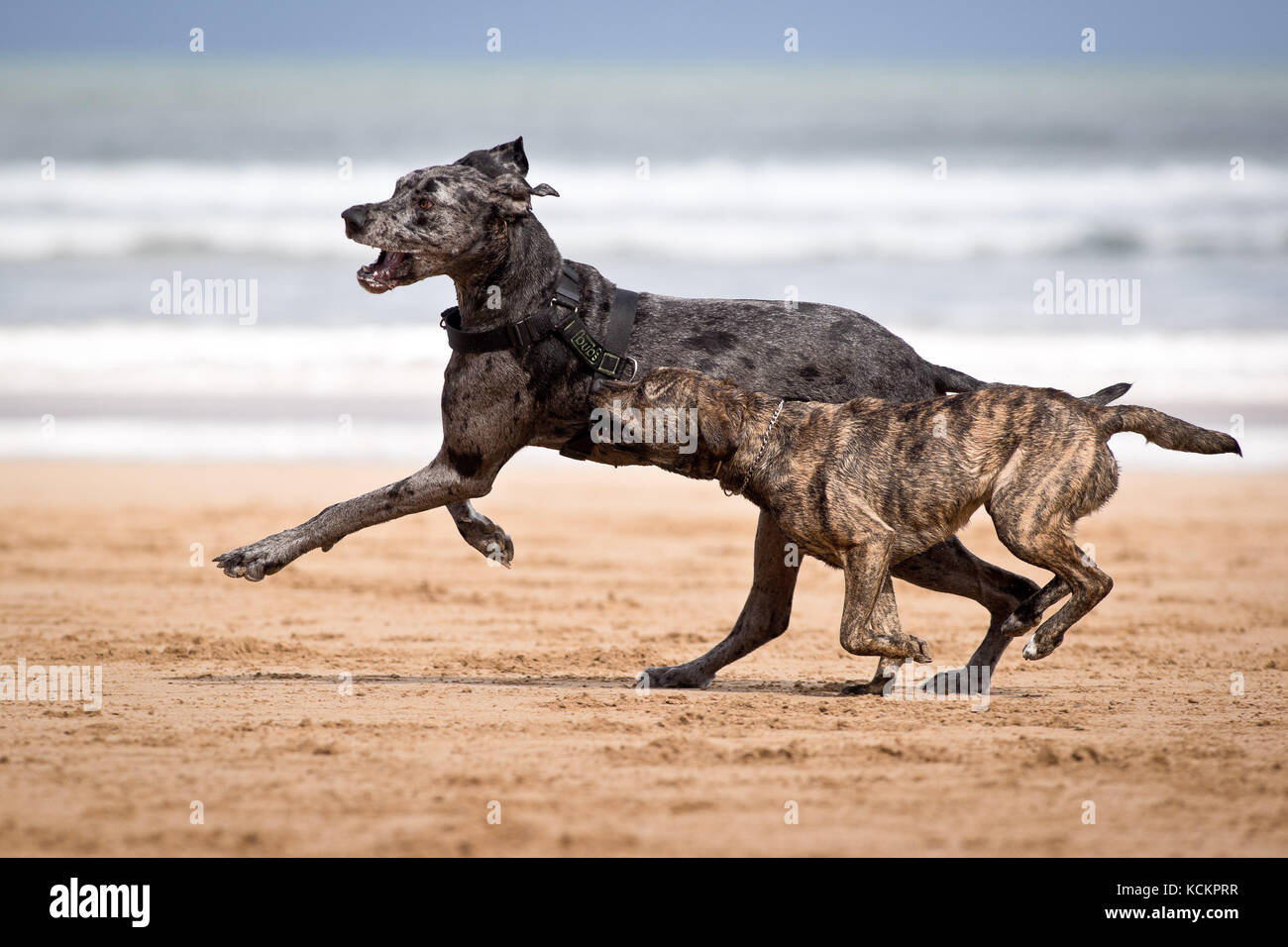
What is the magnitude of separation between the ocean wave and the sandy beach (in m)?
16.4

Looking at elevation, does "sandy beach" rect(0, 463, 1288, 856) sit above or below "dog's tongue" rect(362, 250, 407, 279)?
below

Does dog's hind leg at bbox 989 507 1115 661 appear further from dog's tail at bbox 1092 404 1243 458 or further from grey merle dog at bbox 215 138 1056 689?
grey merle dog at bbox 215 138 1056 689

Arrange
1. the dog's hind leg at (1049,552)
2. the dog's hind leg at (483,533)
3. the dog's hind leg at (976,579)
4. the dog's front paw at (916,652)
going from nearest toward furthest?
the dog's hind leg at (1049,552)
the dog's front paw at (916,652)
the dog's hind leg at (976,579)
the dog's hind leg at (483,533)

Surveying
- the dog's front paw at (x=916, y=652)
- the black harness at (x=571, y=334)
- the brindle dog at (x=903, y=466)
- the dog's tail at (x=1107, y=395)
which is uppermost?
the black harness at (x=571, y=334)

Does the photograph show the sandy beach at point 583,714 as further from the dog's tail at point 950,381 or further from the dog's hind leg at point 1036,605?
the dog's tail at point 950,381

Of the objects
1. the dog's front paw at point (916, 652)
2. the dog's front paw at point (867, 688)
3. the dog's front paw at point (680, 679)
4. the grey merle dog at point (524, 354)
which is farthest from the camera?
the dog's front paw at point (680, 679)

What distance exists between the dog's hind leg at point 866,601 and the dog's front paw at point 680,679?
1249 mm

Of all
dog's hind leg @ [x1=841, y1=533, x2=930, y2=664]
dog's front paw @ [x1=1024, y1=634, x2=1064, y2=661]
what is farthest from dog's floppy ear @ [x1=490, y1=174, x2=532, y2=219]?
dog's front paw @ [x1=1024, y1=634, x2=1064, y2=661]

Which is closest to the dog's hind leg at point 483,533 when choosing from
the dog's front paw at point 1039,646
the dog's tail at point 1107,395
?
the dog's front paw at point 1039,646

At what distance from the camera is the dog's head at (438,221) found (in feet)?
23.9

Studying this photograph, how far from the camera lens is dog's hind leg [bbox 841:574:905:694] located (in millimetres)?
7047

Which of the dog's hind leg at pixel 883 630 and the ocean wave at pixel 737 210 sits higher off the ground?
the ocean wave at pixel 737 210

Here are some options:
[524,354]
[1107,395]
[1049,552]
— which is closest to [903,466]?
[1049,552]
